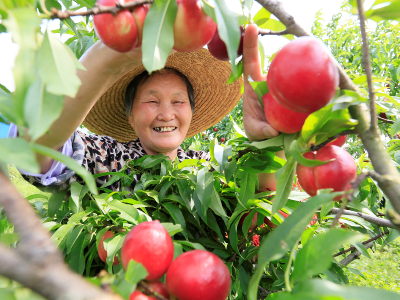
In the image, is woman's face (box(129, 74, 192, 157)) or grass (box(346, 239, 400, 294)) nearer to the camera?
woman's face (box(129, 74, 192, 157))

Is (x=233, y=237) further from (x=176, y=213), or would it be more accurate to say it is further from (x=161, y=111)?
(x=161, y=111)

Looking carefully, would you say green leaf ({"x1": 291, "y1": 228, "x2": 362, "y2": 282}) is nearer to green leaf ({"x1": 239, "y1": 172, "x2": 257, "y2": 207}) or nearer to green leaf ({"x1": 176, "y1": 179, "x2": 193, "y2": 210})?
green leaf ({"x1": 239, "y1": 172, "x2": 257, "y2": 207})

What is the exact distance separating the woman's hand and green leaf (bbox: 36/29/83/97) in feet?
0.98

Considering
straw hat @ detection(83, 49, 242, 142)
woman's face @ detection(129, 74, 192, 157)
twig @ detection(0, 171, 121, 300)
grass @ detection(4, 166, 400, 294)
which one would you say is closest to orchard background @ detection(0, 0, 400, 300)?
twig @ detection(0, 171, 121, 300)

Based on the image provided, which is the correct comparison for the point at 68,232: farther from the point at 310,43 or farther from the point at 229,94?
the point at 229,94

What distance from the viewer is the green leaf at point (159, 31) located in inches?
13.7

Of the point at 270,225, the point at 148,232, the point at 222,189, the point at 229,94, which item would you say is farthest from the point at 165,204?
the point at 229,94

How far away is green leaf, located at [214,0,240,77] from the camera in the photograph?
0.34 m

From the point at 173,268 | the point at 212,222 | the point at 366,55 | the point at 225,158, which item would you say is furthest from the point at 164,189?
the point at 366,55

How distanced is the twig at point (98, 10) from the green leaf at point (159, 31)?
0.02 meters

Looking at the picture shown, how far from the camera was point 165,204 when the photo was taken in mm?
731

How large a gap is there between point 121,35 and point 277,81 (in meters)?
0.20

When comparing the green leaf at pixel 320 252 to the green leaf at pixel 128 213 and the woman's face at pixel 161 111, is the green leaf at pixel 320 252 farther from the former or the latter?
the woman's face at pixel 161 111

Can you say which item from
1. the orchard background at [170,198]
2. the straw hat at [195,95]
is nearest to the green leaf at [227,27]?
the orchard background at [170,198]
